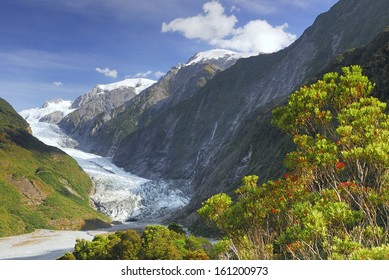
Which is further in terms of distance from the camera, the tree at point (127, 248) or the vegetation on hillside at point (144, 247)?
the tree at point (127, 248)

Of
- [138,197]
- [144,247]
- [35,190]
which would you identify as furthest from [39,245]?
[138,197]

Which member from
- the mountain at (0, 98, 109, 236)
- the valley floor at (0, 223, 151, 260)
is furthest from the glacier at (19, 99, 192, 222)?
the valley floor at (0, 223, 151, 260)

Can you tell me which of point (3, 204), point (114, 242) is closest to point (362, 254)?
point (114, 242)

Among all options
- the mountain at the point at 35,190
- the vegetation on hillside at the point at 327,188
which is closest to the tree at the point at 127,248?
the vegetation on hillside at the point at 327,188

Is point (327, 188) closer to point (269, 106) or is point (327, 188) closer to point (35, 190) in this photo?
point (35, 190)

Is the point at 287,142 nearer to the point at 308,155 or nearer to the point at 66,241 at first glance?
the point at 66,241

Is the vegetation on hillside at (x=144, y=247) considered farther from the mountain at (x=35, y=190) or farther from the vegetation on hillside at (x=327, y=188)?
the mountain at (x=35, y=190)
